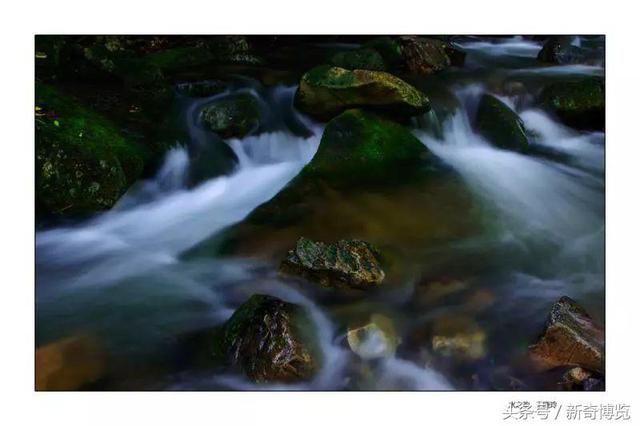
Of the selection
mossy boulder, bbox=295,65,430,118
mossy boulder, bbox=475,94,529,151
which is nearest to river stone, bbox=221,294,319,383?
mossy boulder, bbox=295,65,430,118

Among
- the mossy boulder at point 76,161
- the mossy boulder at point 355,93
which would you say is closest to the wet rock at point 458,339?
the mossy boulder at point 355,93

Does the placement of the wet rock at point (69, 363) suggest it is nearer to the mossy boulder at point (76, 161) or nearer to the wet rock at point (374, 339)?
the mossy boulder at point (76, 161)

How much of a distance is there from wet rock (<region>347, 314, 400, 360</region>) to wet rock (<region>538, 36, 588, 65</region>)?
522cm

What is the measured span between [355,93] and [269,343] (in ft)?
9.69

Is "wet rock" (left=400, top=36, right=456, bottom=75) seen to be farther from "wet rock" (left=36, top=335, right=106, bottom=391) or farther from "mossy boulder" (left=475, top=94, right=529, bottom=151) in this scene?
"wet rock" (left=36, top=335, right=106, bottom=391)

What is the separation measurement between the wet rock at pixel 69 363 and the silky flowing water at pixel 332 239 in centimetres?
7

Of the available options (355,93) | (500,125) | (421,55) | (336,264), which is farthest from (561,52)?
(336,264)

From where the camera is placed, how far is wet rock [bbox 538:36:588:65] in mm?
7430

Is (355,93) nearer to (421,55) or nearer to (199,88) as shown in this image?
(199,88)

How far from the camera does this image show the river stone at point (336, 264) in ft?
13.2

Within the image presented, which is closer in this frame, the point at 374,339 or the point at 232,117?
the point at 374,339

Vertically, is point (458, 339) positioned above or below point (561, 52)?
below

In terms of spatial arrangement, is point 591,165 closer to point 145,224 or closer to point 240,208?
point 240,208

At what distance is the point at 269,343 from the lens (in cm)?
348
